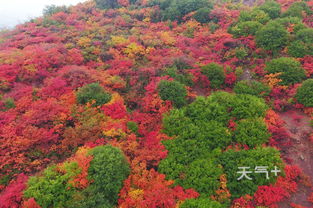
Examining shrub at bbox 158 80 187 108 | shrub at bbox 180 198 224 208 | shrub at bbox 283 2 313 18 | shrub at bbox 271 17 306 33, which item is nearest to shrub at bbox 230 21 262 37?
shrub at bbox 271 17 306 33

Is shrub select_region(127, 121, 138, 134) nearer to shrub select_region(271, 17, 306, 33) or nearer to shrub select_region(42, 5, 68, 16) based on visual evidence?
shrub select_region(271, 17, 306, 33)

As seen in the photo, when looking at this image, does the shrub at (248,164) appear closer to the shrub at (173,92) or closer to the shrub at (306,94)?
the shrub at (173,92)

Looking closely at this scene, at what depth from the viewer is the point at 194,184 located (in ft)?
40.8

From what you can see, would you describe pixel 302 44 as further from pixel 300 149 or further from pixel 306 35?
pixel 300 149

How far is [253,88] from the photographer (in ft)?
60.1

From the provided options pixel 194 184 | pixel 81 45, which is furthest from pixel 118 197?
pixel 81 45

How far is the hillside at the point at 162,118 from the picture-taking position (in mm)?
11836

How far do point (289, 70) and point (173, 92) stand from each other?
31.5 ft

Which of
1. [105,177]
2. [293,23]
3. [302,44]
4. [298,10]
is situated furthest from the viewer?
[298,10]

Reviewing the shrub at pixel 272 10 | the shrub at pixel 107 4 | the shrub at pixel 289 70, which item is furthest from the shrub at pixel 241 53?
the shrub at pixel 107 4

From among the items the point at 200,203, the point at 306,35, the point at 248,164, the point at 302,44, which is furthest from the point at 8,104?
the point at 306,35

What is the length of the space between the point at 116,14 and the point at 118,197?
2941 centimetres

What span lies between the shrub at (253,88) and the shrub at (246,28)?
8.21 metres

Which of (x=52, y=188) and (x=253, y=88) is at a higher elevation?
(x=52, y=188)
